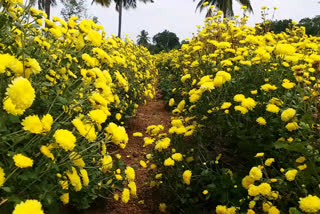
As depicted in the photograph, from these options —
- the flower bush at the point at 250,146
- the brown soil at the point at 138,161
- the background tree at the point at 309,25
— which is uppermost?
the background tree at the point at 309,25

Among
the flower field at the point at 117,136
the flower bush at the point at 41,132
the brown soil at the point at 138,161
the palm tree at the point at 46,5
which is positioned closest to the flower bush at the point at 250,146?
the flower field at the point at 117,136

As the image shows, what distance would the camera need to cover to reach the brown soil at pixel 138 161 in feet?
7.01

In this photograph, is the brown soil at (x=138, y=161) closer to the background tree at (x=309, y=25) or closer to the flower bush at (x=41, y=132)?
the flower bush at (x=41, y=132)

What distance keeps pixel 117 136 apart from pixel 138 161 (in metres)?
1.66

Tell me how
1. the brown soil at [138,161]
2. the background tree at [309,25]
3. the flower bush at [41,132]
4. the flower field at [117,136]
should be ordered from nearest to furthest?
the flower bush at [41,132] < the flower field at [117,136] < the brown soil at [138,161] < the background tree at [309,25]

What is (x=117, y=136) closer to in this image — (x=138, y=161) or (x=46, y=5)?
(x=138, y=161)

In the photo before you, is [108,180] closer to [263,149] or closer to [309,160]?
[263,149]

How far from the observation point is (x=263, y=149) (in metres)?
1.78

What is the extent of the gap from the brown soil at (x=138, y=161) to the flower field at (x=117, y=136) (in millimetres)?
104

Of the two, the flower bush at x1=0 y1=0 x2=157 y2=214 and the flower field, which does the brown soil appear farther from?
the flower bush at x1=0 y1=0 x2=157 y2=214

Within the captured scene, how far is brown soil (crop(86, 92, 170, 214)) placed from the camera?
2137 mm

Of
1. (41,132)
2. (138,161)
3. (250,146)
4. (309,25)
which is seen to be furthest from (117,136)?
(309,25)

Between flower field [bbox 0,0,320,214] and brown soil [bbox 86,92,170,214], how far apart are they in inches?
4.1

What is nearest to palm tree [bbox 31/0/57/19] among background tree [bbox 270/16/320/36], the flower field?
the flower field
